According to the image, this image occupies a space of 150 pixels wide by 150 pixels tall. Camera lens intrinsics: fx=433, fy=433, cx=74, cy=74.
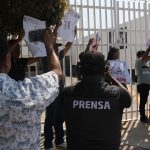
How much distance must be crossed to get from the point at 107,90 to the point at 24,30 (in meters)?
1.73

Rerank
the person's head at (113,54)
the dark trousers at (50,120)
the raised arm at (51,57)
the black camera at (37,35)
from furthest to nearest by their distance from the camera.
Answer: the person's head at (113,54), the dark trousers at (50,120), the black camera at (37,35), the raised arm at (51,57)

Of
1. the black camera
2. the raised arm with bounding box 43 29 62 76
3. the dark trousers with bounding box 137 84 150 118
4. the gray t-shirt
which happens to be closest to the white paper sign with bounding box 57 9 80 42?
the black camera

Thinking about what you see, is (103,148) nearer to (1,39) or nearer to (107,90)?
(107,90)

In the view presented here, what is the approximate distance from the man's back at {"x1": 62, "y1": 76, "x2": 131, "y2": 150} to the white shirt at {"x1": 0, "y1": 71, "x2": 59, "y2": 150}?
588 mm

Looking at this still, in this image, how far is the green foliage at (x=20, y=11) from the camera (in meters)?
4.62

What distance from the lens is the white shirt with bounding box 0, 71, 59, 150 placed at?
8.39ft

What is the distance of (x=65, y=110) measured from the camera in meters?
3.36

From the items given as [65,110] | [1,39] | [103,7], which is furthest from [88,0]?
[1,39]

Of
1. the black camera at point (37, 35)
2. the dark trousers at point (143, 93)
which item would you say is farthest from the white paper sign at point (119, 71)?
the black camera at point (37, 35)

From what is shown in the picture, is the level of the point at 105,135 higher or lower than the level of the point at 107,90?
lower

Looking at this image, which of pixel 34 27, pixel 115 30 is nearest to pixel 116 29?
pixel 115 30

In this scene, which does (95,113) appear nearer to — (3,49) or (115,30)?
(3,49)

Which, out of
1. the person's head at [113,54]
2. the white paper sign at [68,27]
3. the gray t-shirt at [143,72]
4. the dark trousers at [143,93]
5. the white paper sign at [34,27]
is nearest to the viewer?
the white paper sign at [34,27]

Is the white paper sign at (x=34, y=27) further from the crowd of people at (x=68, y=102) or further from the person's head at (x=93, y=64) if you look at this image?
the person's head at (x=93, y=64)
